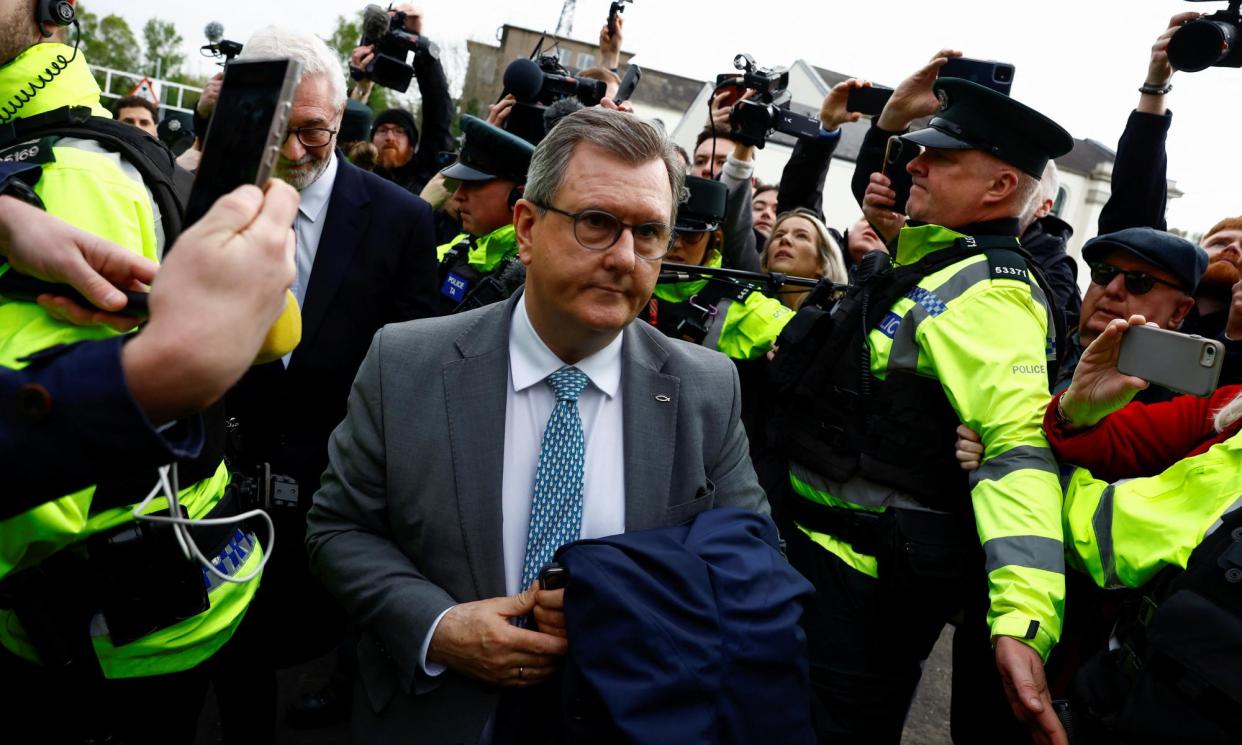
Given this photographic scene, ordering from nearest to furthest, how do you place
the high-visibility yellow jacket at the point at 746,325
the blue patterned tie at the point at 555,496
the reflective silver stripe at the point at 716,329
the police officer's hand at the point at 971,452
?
the blue patterned tie at the point at 555,496 → the police officer's hand at the point at 971,452 → the high-visibility yellow jacket at the point at 746,325 → the reflective silver stripe at the point at 716,329

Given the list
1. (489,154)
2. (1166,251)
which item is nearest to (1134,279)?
(1166,251)

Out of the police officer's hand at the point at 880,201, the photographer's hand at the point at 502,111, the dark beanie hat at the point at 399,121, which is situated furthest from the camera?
the dark beanie hat at the point at 399,121

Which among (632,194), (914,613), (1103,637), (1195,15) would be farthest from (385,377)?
(1195,15)

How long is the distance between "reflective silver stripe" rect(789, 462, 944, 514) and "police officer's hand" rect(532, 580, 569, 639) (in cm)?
137

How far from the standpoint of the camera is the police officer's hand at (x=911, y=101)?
3.69m

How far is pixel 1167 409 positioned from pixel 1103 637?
2.30 feet

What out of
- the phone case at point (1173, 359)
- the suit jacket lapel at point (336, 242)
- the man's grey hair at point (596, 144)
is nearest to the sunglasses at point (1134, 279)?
the phone case at point (1173, 359)

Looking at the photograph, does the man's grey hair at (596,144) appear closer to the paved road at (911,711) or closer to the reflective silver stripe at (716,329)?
the reflective silver stripe at (716,329)

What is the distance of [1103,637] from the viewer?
8.25 ft

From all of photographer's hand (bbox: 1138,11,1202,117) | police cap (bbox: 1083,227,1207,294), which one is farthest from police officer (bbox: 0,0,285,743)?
photographer's hand (bbox: 1138,11,1202,117)

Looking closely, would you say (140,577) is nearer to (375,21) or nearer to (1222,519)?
(1222,519)

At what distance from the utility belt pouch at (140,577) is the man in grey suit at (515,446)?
11.4 inches

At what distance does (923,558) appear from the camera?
2.56m

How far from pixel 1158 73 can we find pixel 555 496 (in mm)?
3158
